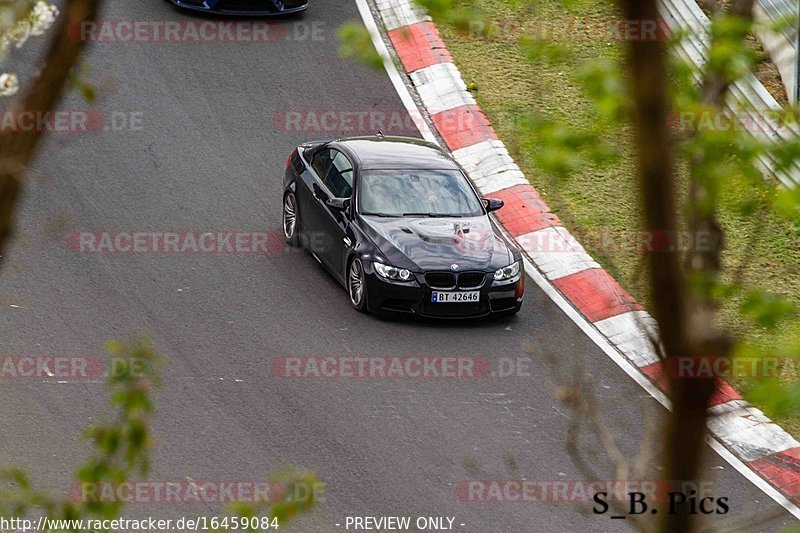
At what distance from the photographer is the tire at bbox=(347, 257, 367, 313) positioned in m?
11.2

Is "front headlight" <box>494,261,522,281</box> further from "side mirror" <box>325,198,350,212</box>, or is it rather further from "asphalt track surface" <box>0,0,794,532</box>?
"side mirror" <box>325,198,350,212</box>

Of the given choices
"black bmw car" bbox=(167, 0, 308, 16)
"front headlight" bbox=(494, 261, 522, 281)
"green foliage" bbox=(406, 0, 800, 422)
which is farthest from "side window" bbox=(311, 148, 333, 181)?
"green foliage" bbox=(406, 0, 800, 422)

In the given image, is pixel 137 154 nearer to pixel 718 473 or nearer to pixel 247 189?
pixel 247 189

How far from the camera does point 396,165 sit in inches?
473

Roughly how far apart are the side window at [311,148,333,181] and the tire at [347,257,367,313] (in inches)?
51.7

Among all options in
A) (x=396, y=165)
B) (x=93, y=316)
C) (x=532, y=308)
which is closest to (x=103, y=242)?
(x=93, y=316)

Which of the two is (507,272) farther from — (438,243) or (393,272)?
(393,272)

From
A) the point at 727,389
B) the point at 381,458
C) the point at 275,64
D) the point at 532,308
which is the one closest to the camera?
the point at 381,458

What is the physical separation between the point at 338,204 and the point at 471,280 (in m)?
1.59

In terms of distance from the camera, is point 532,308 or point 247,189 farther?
point 247,189

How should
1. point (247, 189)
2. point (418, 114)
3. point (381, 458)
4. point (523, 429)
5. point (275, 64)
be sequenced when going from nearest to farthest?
point (381, 458)
point (523, 429)
point (247, 189)
point (418, 114)
point (275, 64)

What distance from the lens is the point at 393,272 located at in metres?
11.1

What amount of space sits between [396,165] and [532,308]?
80.6 inches

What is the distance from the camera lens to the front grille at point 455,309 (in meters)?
11.1
